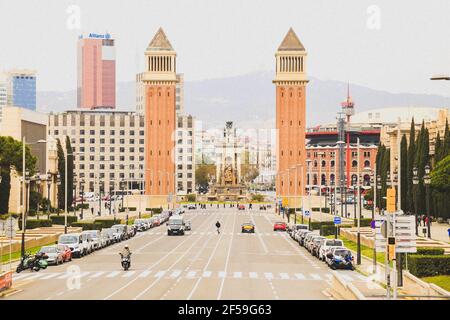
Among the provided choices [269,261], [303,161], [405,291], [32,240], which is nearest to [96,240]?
[32,240]

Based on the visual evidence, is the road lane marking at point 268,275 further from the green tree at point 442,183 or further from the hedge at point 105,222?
the hedge at point 105,222

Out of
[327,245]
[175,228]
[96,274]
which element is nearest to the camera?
[96,274]

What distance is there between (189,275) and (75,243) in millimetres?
17144

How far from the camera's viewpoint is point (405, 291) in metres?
37.3

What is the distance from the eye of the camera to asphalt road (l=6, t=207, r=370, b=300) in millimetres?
38219

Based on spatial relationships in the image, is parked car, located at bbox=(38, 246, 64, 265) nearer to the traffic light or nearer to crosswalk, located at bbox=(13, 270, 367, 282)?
crosswalk, located at bbox=(13, 270, 367, 282)

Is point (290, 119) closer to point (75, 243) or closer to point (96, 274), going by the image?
point (75, 243)

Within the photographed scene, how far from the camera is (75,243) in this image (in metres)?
63.5

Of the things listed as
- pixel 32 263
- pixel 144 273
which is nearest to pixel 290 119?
pixel 32 263

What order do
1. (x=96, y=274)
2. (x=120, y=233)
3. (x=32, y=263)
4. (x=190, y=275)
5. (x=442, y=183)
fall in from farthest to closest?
(x=442, y=183)
(x=120, y=233)
(x=32, y=263)
(x=96, y=274)
(x=190, y=275)

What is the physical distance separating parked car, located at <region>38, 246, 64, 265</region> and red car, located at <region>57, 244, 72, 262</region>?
0.65 m

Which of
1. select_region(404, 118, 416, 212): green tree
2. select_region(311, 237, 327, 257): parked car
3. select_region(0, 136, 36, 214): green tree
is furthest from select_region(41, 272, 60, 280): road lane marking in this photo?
select_region(404, 118, 416, 212): green tree
